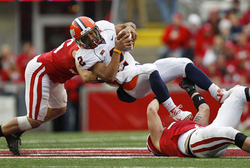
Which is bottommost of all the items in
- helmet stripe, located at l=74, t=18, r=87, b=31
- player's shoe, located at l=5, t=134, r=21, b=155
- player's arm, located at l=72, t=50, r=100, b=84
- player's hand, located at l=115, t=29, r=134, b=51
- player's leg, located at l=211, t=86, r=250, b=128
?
player's shoe, located at l=5, t=134, r=21, b=155

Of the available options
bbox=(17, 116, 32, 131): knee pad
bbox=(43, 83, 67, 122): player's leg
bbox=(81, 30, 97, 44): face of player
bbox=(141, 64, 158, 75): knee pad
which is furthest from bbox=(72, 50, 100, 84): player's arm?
bbox=(17, 116, 32, 131): knee pad

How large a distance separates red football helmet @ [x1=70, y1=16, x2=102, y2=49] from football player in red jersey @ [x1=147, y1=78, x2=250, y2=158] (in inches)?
36.6

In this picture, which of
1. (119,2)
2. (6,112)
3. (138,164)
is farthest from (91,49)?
(119,2)

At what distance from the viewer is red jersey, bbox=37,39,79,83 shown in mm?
4711

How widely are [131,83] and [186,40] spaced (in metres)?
5.26

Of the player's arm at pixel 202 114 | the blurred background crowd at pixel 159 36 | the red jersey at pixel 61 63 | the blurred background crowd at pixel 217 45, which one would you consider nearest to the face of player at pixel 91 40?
the red jersey at pixel 61 63

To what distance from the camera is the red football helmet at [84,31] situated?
435cm

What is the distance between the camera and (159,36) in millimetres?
11031

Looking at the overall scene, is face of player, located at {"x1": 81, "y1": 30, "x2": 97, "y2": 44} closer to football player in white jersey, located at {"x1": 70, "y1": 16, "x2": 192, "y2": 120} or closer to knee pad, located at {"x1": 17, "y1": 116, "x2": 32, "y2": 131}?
football player in white jersey, located at {"x1": 70, "y1": 16, "x2": 192, "y2": 120}

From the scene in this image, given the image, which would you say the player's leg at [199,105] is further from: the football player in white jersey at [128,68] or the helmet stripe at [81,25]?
the helmet stripe at [81,25]

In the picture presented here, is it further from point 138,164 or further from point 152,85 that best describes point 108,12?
point 138,164

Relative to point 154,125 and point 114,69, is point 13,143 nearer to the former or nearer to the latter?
point 114,69

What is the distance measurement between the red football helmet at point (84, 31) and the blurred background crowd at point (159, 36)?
4.55 meters

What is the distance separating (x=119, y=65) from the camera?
15.0ft
